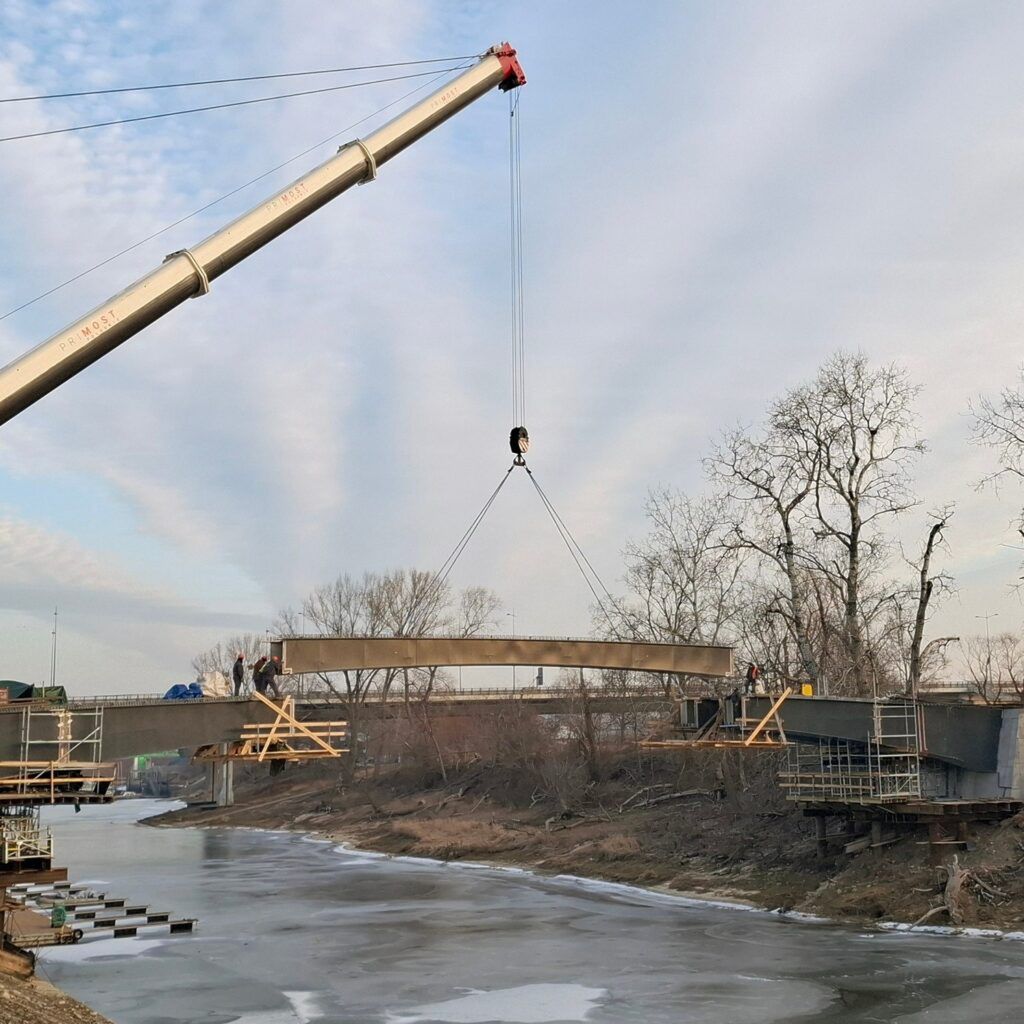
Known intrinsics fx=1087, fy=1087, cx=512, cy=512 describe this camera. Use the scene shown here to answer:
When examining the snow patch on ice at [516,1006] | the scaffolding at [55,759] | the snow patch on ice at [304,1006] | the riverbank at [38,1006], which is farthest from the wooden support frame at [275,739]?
the riverbank at [38,1006]

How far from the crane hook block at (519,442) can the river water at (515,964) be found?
13.4 metres

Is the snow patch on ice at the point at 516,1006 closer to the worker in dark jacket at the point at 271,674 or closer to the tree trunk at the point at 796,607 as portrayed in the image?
the worker in dark jacket at the point at 271,674

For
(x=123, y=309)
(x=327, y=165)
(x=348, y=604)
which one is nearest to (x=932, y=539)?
(x=327, y=165)

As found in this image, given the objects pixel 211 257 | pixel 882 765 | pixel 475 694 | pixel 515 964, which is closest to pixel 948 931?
pixel 882 765

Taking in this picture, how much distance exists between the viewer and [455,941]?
32.9 meters

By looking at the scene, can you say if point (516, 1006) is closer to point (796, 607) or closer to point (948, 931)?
point (948, 931)

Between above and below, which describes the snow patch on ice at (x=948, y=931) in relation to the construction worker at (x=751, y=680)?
below

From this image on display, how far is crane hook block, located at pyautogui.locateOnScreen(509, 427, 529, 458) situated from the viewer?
29.2 metres

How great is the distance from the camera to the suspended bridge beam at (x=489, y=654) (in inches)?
1082

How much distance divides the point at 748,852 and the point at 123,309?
1378 inches

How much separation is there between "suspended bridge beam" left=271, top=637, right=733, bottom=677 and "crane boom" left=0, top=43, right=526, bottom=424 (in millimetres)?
10061

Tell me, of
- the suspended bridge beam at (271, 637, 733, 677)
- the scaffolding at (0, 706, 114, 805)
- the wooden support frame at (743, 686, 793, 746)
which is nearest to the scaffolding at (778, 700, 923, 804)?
the wooden support frame at (743, 686, 793, 746)

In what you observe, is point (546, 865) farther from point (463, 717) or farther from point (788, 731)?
point (463, 717)

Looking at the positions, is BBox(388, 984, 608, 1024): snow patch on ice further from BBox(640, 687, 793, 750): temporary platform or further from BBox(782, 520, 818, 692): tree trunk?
BBox(782, 520, 818, 692): tree trunk
